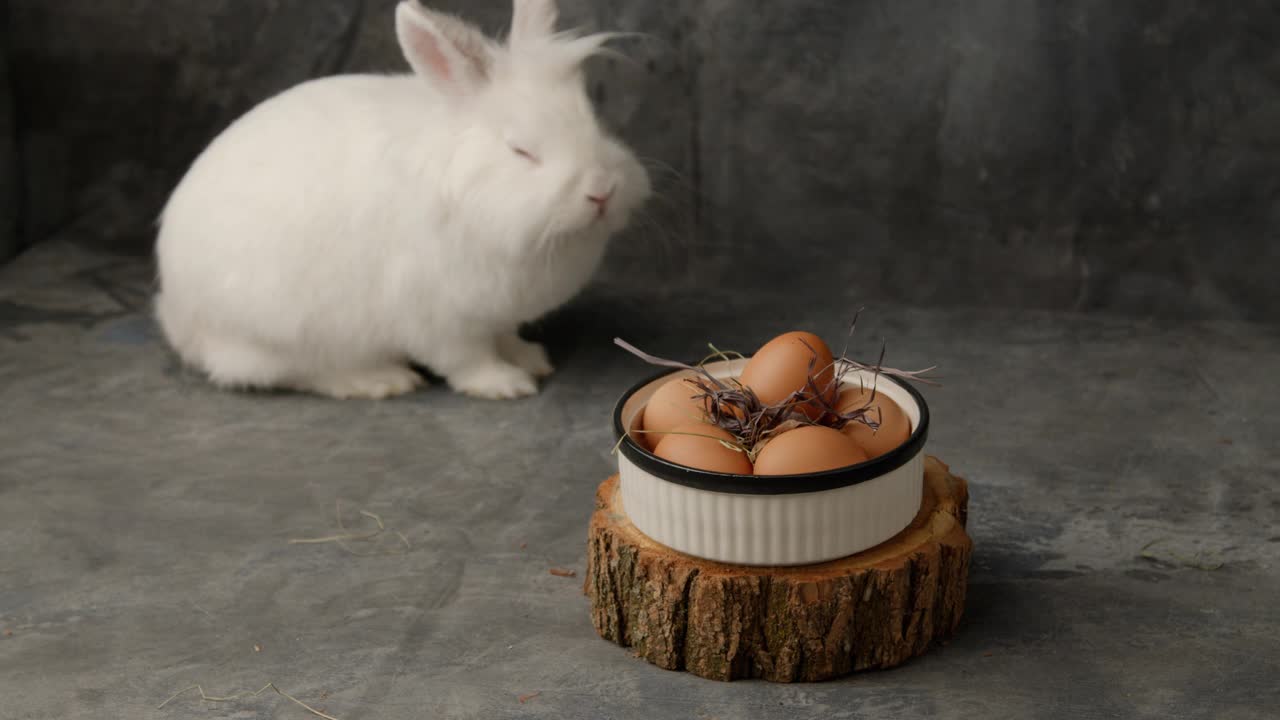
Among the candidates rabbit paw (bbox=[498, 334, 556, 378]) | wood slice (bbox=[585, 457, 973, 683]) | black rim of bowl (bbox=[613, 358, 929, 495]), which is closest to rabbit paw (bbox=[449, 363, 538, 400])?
rabbit paw (bbox=[498, 334, 556, 378])

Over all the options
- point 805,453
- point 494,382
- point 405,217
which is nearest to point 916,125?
point 494,382

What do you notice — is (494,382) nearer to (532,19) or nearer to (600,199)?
(600,199)

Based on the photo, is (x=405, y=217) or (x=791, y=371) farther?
(x=405, y=217)

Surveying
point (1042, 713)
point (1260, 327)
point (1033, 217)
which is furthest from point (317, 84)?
point (1260, 327)

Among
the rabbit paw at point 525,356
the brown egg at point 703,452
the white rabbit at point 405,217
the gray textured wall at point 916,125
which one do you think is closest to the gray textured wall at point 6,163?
the gray textured wall at point 916,125

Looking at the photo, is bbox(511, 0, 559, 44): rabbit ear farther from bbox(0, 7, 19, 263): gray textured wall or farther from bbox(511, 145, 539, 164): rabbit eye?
bbox(0, 7, 19, 263): gray textured wall

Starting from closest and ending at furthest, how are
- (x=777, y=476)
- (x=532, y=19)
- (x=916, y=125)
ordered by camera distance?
(x=777, y=476), (x=532, y=19), (x=916, y=125)

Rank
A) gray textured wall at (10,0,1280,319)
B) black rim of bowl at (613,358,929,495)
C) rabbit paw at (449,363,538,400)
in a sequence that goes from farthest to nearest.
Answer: gray textured wall at (10,0,1280,319) < rabbit paw at (449,363,538,400) < black rim of bowl at (613,358,929,495)
